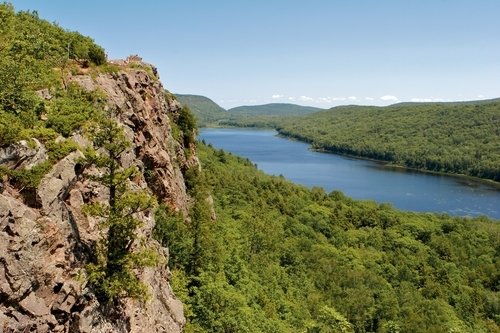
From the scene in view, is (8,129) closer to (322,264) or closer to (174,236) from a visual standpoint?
(174,236)

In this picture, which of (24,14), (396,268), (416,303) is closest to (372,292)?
(416,303)

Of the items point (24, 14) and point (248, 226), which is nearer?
point (24, 14)

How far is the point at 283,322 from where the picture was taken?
A: 39812mm

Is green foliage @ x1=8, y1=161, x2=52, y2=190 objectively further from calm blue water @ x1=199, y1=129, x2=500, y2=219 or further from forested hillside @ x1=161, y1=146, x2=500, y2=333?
calm blue water @ x1=199, y1=129, x2=500, y2=219

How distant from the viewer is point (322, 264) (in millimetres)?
64062

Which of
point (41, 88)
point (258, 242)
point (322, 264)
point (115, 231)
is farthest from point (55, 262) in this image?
point (322, 264)

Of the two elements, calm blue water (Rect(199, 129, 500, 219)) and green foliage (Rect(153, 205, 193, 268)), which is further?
calm blue water (Rect(199, 129, 500, 219))

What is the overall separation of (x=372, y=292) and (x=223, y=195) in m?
25.4

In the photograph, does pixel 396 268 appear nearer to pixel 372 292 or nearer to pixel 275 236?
pixel 372 292

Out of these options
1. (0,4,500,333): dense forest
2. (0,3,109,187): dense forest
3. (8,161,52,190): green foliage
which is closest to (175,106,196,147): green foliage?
(0,4,500,333): dense forest

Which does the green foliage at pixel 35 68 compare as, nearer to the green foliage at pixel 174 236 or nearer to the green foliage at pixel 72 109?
the green foliage at pixel 72 109

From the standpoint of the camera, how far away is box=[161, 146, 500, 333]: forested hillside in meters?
35.2

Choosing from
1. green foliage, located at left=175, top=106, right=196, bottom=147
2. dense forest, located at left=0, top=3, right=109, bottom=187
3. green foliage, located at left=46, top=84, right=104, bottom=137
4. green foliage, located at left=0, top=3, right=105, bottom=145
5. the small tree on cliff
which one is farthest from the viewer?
green foliage, located at left=175, top=106, right=196, bottom=147

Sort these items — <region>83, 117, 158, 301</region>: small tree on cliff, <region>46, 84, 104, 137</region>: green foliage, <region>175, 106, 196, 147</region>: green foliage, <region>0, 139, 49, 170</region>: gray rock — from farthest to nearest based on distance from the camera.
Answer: <region>175, 106, 196, 147</region>: green foliage, <region>46, 84, 104, 137</region>: green foliage, <region>83, 117, 158, 301</region>: small tree on cliff, <region>0, 139, 49, 170</region>: gray rock
